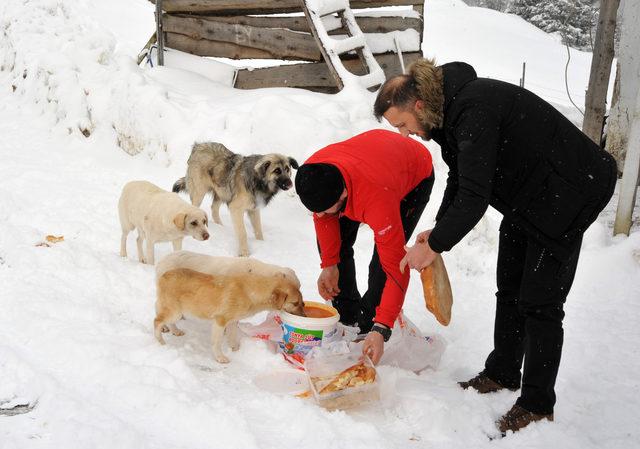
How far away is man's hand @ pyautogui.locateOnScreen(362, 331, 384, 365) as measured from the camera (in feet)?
10.4

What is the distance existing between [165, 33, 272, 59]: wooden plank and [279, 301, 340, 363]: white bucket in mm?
7006

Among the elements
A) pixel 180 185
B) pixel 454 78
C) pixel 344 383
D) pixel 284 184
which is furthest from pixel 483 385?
pixel 180 185

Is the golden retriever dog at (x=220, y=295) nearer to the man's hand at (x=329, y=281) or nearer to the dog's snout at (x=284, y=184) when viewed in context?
the man's hand at (x=329, y=281)

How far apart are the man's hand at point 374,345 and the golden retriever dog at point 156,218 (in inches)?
100

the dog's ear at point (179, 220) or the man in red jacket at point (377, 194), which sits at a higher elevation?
the man in red jacket at point (377, 194)

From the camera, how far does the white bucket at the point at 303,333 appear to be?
11.7 ft

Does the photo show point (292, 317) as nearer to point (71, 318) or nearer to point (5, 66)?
point (71, 318)

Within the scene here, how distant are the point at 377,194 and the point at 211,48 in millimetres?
7774

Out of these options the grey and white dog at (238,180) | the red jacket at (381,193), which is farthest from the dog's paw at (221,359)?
the grey and white dog at (238,180)

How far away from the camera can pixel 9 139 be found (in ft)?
27.8

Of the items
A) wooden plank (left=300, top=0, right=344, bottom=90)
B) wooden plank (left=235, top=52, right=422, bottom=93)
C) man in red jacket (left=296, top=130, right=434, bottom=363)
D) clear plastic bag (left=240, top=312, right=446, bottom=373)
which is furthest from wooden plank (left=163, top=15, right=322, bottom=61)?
clear plastic bag (left=240, top=312, right=446, bottom=373)

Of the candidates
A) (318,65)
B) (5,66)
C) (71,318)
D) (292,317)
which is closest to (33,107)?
(5,66)

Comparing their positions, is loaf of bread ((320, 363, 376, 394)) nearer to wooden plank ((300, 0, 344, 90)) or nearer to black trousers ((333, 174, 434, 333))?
black trousers ((333, 174, 434, 333))

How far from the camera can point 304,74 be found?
934 cm
